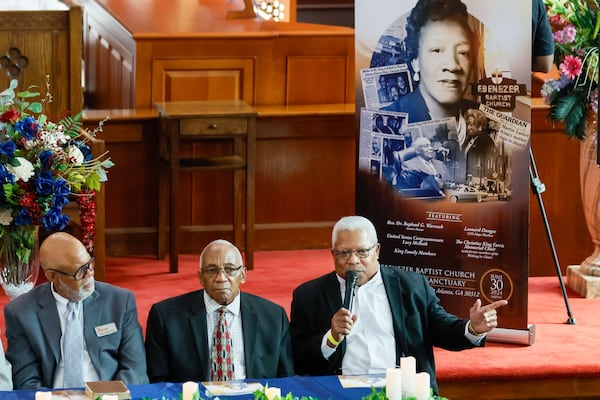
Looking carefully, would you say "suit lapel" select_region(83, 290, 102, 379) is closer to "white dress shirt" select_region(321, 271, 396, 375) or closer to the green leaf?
"white dress shirt" select_region(321, 271, 396, 375)

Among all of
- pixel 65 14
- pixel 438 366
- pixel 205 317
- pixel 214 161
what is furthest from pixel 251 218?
pixel 205 317

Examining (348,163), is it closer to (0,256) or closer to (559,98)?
(559,98)

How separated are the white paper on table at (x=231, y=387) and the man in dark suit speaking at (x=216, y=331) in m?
0.43

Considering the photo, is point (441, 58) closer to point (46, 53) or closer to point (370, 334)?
point (370, 334)

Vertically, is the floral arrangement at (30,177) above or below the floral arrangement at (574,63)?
below

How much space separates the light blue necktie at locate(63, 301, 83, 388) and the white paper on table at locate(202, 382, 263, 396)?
578 mm

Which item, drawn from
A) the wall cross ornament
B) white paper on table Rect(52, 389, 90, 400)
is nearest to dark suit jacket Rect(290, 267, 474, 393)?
white paper on table Rect(52, 389, 90, 400)

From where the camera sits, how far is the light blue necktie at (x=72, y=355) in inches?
183

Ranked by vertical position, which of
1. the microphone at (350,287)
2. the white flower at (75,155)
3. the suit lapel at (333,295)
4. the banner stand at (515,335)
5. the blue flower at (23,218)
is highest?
the white flower at (75,155)

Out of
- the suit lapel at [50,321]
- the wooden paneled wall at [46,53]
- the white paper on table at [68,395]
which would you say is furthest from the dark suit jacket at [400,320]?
the wooden paneled wall at [46,53]

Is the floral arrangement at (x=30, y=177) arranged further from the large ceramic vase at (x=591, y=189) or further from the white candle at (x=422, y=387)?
the large ceramic vase at (x=591, y=189)

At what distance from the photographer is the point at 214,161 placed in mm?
7465

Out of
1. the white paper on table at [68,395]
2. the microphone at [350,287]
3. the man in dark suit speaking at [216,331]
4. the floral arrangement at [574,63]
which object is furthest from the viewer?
the floral arrangement at [574,63]

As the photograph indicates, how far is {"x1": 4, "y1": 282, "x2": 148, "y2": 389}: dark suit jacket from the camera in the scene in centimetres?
464
